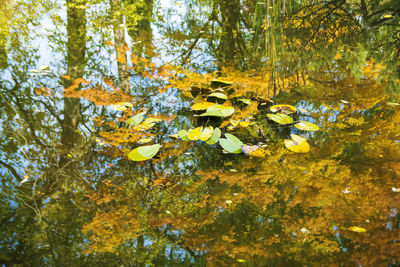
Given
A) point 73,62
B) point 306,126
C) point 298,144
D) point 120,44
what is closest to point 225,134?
point 298,144

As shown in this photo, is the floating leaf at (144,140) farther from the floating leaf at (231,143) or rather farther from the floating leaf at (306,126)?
the floating leaf at (306,126)

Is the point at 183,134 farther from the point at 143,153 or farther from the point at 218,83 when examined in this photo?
the point at 218,83

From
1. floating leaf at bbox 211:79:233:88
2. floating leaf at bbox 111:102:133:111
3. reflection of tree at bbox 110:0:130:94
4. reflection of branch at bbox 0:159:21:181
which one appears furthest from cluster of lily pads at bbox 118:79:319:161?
reflection of tree at bbox 110:0:130:94

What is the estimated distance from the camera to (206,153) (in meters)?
1.24

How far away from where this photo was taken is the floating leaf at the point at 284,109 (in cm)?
157

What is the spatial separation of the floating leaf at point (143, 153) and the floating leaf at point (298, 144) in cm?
62

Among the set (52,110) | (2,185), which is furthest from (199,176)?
(52,110)

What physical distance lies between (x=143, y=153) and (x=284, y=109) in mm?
905

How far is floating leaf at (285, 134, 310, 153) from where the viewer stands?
3.94ft

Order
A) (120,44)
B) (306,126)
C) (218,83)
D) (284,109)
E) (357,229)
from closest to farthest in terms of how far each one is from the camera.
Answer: (357,229), (306,126), (284,109), (218,83), (120,44)

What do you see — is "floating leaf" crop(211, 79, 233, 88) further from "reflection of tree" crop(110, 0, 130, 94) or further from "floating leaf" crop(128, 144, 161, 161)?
"floating leaf" crop(128, 144, 161, 161)

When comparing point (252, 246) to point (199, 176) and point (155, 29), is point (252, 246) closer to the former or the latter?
point (199, 176)

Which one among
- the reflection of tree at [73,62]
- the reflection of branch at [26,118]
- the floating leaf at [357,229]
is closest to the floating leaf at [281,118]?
the floating leaf at [357,229]

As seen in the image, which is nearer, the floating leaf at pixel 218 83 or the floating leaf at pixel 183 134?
the floating leaf at pixel 183 134
